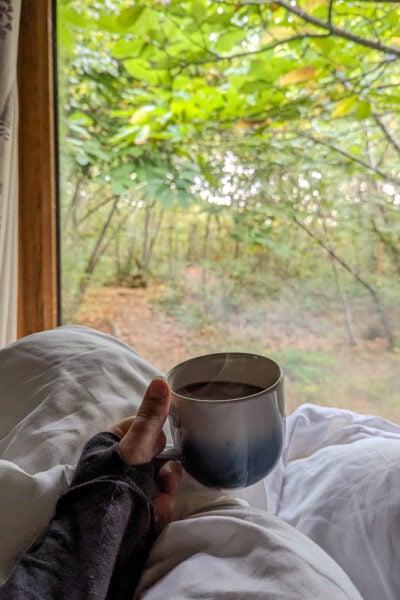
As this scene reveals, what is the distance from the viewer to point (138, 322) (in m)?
1.43

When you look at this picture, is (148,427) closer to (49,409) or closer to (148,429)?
(148,429)

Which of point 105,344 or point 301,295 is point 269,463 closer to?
point 105,344

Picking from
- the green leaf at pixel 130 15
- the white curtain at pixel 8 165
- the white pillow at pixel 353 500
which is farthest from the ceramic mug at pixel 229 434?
the green leaf at pixel 130 15

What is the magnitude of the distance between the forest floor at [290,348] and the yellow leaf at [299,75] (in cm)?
57

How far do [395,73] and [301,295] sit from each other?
562 mm

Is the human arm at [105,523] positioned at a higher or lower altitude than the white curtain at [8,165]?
lower

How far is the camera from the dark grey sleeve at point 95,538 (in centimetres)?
41

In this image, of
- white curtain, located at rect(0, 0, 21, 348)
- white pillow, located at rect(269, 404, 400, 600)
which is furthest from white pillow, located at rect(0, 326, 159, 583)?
white curtain, located at rect(0, 0, 21, 348)

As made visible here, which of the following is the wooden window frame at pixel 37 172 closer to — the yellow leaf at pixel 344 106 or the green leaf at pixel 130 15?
the green leaf at pixel 130 15

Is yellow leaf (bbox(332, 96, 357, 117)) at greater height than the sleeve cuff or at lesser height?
greater

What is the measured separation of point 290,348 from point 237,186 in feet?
1.48

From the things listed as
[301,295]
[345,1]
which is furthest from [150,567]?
[345,1]

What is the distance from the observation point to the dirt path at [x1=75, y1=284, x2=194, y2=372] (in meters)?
1.41

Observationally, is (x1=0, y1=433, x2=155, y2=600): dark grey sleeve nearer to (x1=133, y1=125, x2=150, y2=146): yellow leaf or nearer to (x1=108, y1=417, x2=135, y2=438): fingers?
(x1=108, y1=417, x2=135, y2=438): fingers
